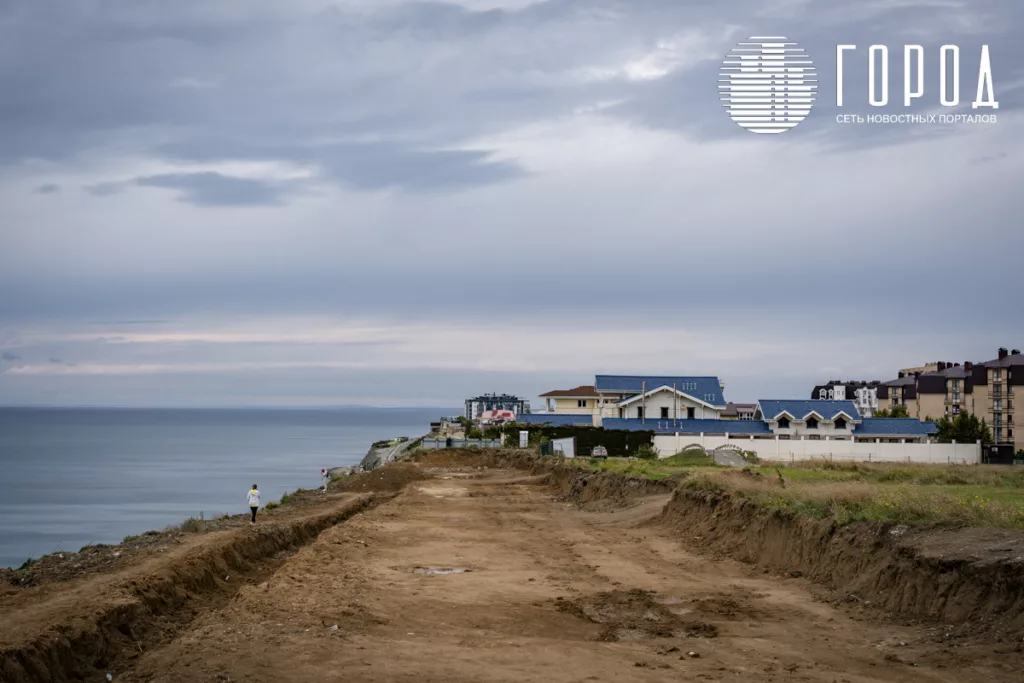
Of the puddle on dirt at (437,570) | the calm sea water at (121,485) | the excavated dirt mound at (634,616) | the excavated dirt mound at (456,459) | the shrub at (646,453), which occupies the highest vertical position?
the shrub at (646,453)

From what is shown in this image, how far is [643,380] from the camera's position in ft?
332

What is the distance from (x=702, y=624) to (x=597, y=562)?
823 cm

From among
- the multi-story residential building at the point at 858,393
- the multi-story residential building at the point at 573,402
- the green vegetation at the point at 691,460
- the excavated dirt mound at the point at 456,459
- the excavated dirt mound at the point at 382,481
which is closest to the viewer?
the green vegetation at the point at 691,460

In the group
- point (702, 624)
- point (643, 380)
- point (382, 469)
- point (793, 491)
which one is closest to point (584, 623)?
point (702, 624)

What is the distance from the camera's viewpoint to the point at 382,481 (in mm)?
60344

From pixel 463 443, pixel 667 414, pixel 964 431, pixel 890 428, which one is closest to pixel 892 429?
pixel 890 428

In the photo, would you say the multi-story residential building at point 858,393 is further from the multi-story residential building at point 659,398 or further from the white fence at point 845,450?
the white fence at point 845,450

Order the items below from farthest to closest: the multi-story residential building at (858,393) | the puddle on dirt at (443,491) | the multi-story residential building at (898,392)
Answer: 1. the multi-story residential building at (858,393)
2. the multi-story residential building at (898,392)
3. the puddle on dirt at (443,491)

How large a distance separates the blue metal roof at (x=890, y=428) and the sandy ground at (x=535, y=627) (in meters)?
64.6

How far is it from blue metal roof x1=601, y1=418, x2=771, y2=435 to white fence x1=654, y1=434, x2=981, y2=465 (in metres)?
17.5

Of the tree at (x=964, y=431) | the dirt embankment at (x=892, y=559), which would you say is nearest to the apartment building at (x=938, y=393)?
the tree at (x=964, y=431)

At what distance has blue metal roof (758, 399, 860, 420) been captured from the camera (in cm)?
8856

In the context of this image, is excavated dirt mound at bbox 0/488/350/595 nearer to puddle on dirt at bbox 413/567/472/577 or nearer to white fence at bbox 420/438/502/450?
puddle on dirt at bbox 413/567/472/577

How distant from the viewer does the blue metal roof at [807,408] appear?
8856 centimetres
